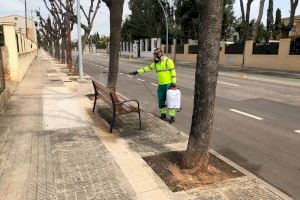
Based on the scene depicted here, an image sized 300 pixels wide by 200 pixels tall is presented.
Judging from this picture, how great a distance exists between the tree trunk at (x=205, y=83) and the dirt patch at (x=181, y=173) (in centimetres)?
17

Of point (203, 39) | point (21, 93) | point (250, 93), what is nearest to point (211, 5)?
point (203, 39)

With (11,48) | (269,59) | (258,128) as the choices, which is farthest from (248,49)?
(258,128)

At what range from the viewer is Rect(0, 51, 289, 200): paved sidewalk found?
15.0 ft

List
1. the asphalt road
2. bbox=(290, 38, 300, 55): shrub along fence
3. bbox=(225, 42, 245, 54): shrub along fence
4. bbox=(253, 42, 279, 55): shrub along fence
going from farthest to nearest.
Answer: bbox=(225, 42, 245, 54): shrub along fence, bbox=(253, 42, 279, 55): shrub along fence, bbox=(290, 38, 300, 55): shrub along fence, the asphalt road

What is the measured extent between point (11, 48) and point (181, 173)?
43.3 feet

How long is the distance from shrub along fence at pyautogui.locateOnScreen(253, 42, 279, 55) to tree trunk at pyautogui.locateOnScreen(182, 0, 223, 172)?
25.7 meters

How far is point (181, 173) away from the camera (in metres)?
5.20

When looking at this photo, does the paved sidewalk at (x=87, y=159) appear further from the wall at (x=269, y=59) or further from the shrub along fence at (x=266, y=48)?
the shrub along fence at (x=266, y=48)

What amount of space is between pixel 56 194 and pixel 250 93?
10895 mm

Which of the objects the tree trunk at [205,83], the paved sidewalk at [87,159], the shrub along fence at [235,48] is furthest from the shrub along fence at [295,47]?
the tree trunk at [205,83]

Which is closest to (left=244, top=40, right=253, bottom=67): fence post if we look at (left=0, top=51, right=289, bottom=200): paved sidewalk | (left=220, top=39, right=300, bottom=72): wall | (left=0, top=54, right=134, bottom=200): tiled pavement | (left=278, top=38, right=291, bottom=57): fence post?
(left=220, top=39, right=300, bottom=72): wall

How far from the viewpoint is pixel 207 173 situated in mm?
5188

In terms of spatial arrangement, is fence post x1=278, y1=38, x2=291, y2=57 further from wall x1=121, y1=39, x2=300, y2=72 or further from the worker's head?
the worker's head

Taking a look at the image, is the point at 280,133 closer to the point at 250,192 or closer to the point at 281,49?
the point at 250,192
